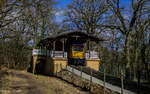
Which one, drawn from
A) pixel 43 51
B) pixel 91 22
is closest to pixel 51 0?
pixel 43 51

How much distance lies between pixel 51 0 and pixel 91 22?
2138 cm

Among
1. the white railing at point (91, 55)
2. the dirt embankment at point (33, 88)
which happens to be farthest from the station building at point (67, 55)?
the dirt embankment at point (33, 88)

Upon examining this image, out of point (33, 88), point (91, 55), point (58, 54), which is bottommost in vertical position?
point (33, 88)

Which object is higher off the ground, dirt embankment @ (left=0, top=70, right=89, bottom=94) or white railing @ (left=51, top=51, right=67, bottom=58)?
white railing @ (left=51, top=51, right=67, bottom=58)

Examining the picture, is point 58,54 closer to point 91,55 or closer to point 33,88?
point 91,55

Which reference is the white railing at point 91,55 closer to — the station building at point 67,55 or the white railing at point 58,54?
the station building at point 67,55

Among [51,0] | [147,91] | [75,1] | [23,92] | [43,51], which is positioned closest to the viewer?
[147,91]

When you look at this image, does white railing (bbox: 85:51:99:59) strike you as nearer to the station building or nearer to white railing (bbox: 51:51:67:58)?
the station building

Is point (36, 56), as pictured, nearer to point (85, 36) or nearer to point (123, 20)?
point (85, 36)

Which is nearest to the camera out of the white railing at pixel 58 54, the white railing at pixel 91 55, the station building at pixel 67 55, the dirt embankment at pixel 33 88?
the dirt embankment at pixel 33 88

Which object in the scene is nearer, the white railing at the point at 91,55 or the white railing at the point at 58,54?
the white railing at the point at 58,54

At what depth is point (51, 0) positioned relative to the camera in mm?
12305

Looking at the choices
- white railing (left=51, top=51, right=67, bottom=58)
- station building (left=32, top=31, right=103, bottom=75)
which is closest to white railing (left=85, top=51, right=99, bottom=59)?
station building (left=32, top=31, right=103, bottom=75)

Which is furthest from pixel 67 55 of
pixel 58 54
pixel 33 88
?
pixel 33 88
